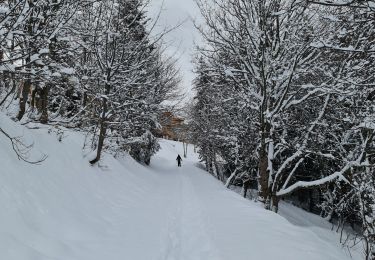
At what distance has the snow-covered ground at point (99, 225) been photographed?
5059mm

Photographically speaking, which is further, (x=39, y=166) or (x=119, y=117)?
(x=119, y=117)

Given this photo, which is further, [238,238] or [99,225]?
[99,225]

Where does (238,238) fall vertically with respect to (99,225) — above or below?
above

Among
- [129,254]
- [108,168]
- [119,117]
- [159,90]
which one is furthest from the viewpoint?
[159,90]

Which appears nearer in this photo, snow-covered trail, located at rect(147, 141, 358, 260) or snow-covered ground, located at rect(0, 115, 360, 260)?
snow-covered ground, located at rect(0, 115, 360, 260)

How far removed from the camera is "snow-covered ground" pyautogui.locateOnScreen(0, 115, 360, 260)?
16.6ft

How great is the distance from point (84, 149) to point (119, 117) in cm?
448

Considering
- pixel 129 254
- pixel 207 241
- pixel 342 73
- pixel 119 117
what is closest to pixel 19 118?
pixel 129 254

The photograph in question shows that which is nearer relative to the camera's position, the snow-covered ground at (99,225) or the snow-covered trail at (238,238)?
the snow-covered ground at (99,225)

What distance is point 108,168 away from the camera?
43.5ft

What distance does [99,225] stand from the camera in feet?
23.6

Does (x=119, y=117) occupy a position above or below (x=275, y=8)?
below

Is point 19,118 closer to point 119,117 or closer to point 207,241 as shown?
point 207,241

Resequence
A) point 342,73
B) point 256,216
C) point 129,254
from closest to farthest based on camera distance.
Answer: point 129,254 → point 256,216 → point 342,73
